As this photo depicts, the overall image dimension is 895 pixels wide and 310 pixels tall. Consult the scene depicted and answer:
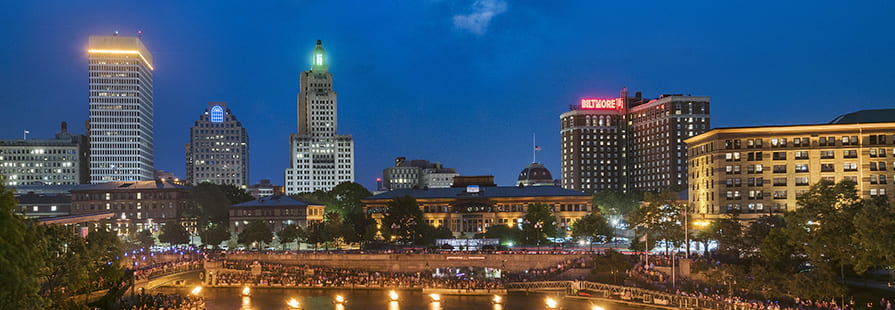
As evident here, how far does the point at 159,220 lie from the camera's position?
160000 millimetres

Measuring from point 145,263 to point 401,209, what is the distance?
44350 millimetres

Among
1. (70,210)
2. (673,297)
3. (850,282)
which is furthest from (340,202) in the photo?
(850,282)

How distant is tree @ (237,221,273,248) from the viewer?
12356 centimetres

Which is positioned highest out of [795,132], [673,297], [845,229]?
[795,132]

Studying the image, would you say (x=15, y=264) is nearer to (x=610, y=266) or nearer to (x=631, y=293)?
(x=631, y=293)

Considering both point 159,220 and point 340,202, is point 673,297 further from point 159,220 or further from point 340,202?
point 159,220

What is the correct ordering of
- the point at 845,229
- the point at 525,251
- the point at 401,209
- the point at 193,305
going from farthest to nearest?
1. the point at 401,209
2. the point at 525,251
3. the point at 193,305
4. the point at 845,229

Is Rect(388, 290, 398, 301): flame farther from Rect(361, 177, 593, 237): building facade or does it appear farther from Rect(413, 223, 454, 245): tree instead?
Rect(361, 177, 593, 237): building facade

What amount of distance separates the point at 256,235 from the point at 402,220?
25497mm

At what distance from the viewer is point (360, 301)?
3401 inches

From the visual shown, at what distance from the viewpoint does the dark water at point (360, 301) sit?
80.8 metres

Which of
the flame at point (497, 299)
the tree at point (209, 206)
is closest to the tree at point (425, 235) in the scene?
the flame at point (497, 299)

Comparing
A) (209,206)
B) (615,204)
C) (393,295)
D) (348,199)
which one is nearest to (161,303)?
(393,295)

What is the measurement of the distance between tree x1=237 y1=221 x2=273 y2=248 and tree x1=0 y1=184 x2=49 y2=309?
8139cm
